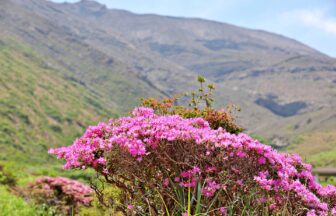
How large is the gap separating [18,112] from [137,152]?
427 feet

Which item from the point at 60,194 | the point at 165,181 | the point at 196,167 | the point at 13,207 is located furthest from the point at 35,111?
the point at 196,167

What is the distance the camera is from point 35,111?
138125 mm

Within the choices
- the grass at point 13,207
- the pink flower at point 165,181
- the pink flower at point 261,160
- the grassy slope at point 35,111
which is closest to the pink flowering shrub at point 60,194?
the grass at point 13,207

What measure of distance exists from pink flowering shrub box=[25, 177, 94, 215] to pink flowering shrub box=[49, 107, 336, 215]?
26.7ft

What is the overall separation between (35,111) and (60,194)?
423ft

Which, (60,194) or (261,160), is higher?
(261,160)

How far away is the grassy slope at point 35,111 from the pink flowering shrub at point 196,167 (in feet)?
295

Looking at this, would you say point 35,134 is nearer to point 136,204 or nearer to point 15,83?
point 15,83

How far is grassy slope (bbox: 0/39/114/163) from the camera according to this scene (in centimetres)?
11219

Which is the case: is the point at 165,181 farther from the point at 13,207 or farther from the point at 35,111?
the point at 35,111

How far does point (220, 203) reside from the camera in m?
5.96

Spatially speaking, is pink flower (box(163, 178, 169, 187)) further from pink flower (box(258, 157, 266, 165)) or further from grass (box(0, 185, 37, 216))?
grass (box(0, 185, 37, 216))

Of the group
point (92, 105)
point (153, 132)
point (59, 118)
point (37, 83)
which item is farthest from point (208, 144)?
point (92, 105)

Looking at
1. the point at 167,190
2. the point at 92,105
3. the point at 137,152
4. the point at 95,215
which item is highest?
the point at 137,152
